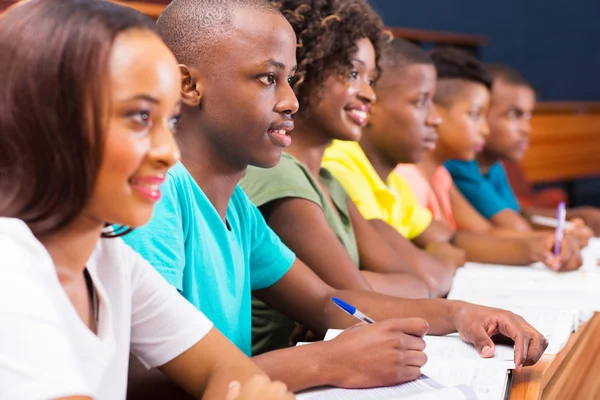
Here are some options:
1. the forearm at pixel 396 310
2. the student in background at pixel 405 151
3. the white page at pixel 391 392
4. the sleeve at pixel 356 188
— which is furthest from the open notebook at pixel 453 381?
the student in background at pixel 405 151

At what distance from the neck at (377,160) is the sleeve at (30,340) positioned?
157 centimetres

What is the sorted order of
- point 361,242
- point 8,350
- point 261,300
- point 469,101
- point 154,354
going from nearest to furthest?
point 8,350
point 154,354
point 261,300
point 361,242
point 469,101

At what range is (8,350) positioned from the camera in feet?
2.09

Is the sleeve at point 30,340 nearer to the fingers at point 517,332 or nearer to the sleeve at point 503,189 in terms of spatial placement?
the fingers at point 517,332

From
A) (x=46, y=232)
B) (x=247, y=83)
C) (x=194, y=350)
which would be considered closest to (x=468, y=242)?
(x=247, y=83)

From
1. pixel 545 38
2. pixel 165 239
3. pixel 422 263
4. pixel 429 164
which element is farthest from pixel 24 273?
pixel 545 38

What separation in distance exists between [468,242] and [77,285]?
65.9 inches

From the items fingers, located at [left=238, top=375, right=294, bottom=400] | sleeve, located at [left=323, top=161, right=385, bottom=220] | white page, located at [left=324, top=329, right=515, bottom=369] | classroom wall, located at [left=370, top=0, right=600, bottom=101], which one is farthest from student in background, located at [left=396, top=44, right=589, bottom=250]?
classroom wall, located at [left=370, top=0, right=600, bottom=101]

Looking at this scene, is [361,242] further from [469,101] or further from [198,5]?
[469,101]

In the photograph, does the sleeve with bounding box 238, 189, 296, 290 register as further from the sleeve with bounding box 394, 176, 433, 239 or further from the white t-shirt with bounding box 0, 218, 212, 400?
the sleeve with bounding box 394, 176, 433, 239

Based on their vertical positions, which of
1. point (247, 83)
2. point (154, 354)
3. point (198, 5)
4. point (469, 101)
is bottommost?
point (154, 354)

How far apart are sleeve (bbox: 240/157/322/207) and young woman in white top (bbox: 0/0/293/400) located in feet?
2.28

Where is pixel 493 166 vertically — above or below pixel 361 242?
above

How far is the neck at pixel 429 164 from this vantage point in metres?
2.69
